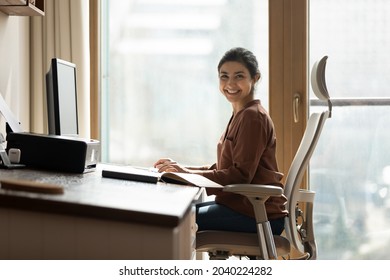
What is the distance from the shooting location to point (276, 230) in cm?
226

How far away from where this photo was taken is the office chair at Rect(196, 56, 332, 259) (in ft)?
6.82

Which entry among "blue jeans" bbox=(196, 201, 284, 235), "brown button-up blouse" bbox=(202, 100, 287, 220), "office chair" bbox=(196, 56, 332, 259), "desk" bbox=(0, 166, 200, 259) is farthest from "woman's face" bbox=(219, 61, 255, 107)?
"desk" bbox=(0, 166, 200, 259)

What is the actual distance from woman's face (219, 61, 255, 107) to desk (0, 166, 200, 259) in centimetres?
121

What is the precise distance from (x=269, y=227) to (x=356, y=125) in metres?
1.25

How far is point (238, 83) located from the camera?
2.52 meters

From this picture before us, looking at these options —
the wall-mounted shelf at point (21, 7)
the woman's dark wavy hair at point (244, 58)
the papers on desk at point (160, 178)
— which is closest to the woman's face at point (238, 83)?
the woman's dark wavy hair at point (244, 58)

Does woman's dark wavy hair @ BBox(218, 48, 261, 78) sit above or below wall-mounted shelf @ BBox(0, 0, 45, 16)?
below

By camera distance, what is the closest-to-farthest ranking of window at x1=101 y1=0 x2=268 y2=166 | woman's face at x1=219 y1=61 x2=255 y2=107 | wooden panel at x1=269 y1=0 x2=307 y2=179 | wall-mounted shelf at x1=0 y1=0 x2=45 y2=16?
wall-mounted shelf at x1=0 y1=0 x2=45 y2=16, woman's face at x1=219 y1=61 x2=255 y2=107, wooden panel at x1=269 y1=0 x2=307 y2=179, window at x1=101 y1=0 x2=268 y2=166

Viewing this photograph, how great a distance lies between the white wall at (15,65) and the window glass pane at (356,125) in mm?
1599

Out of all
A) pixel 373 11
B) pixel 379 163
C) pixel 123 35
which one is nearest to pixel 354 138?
pixel 379 163

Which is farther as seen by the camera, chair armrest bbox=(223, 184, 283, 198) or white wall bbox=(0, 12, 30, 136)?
white wall bbox=(0, 12, 30, 136)

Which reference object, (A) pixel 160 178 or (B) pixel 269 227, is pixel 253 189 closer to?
(B) pixel 269 227

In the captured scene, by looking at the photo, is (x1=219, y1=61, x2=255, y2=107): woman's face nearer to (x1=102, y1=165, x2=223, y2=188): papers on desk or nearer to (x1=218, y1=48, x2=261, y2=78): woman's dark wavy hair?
(x1=218, y1=48, x2=261, y2=78): woman's dark wavy hair
